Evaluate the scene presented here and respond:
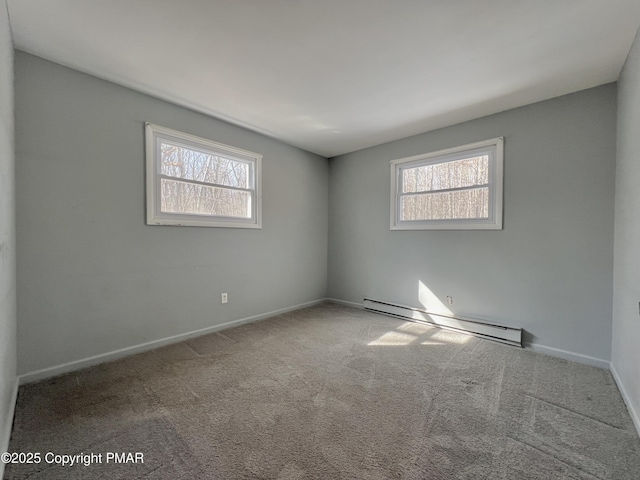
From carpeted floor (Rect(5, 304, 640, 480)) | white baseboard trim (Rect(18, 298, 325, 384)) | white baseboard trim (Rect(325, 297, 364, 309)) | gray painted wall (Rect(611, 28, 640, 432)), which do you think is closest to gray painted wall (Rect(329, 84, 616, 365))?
gray painted wall (Rect(611, 28, 640, 432))

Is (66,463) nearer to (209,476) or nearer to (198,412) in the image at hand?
(198,412)

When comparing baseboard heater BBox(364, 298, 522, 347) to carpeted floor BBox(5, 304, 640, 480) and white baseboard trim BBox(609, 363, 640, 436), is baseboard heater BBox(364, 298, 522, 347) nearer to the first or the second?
carpeted floor BBox(5, 304, 640, 480)

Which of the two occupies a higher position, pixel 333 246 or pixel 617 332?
pixel 333 246

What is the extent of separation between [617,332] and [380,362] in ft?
6.42

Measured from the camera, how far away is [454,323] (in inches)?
127

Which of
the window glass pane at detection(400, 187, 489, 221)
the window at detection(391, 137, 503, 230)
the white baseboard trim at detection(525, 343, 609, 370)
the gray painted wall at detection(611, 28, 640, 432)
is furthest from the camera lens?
the window glass pane at detection(400, 187, 489, 221)

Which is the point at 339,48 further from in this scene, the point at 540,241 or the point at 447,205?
the point at 540,241

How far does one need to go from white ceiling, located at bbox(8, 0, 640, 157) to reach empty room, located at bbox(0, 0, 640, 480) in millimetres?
21

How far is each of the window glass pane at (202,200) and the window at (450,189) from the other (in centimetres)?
216

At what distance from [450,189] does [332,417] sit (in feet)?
9.61

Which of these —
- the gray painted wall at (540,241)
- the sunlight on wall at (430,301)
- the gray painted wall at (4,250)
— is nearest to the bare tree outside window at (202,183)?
the gray painted wall at (4,250)

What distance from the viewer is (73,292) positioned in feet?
7.22

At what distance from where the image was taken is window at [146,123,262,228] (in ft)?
8.80

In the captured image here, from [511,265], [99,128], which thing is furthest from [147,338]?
[511,265]
